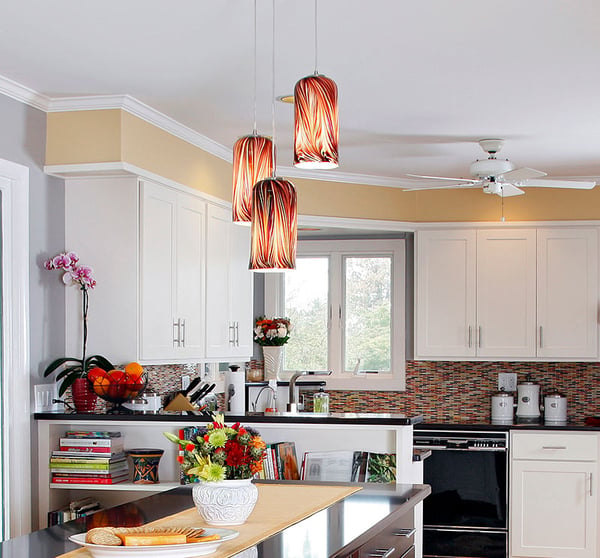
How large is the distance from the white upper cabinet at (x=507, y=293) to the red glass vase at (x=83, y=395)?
2.80m

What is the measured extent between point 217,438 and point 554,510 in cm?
412

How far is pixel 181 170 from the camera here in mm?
5184

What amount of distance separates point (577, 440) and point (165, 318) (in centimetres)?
296

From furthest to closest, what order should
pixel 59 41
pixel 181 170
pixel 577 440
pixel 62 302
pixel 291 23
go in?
pixel 577 440
pixel 181 170
pixel 62 302
pixel 59 41
pixel 291 23

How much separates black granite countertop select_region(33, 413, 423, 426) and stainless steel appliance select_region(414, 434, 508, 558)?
76.9 inches

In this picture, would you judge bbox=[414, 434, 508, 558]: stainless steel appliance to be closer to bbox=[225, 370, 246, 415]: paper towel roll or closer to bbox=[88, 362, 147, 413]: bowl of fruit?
bbox=[225, 370, 246, 415]: paper towel roll

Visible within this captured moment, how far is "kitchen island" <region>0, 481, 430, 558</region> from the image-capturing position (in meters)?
2.39

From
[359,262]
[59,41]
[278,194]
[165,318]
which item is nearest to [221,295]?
[165,318]

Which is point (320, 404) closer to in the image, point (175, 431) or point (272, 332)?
point (272, 332)

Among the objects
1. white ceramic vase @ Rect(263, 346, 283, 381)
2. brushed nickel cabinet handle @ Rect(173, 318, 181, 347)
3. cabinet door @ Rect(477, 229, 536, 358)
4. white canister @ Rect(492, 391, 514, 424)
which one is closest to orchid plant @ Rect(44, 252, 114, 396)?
brushed nickel cabinet handle @ Rect(173, 318, 181, 347)

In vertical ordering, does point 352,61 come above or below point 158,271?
above

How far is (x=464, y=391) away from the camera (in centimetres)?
693

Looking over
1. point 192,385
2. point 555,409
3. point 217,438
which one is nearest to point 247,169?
point 217,438

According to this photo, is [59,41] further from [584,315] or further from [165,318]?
[584,315]
